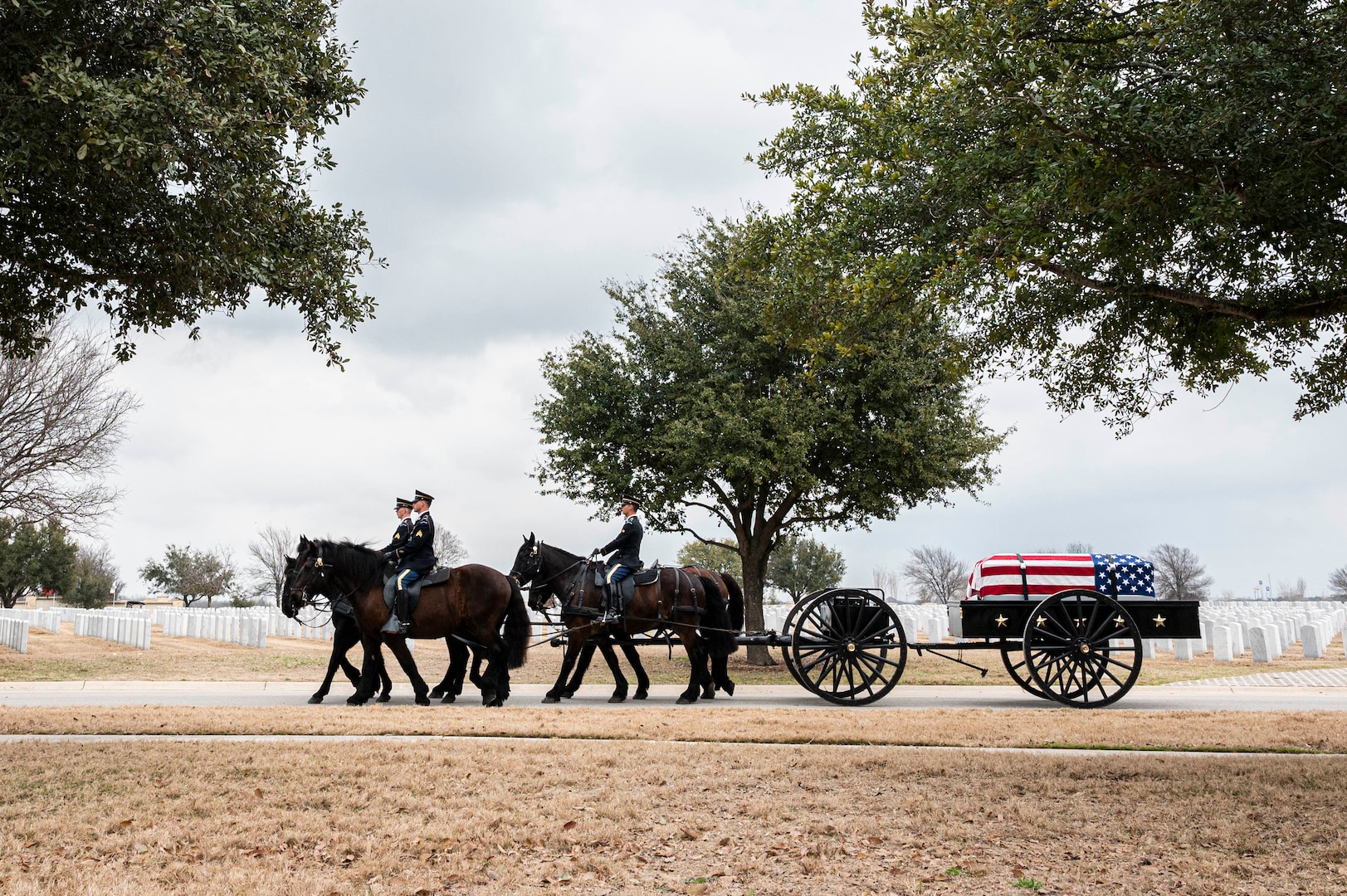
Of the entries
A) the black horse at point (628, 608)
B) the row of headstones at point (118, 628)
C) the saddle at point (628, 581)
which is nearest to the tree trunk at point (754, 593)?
the black horse at point (628, 608)

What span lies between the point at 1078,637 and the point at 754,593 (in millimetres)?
9086

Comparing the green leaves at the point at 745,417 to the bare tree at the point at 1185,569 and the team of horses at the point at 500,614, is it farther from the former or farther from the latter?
the bare tree at the point at 1185,569

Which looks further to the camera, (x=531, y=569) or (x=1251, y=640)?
(x=1251, y=640)

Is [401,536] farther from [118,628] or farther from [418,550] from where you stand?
[118,628]

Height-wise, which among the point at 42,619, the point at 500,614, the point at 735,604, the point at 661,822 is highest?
the point at 735,604

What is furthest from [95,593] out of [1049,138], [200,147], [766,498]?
[1049,138]

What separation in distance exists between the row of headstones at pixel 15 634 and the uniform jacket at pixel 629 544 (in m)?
19.5

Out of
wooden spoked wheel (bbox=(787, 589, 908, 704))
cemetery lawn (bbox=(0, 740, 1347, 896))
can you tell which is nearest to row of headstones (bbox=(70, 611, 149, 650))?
cemetery lawn (bbox=(0, 740, 1347, 896))

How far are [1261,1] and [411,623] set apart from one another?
1142 centimetres

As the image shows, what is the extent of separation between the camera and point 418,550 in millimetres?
12820

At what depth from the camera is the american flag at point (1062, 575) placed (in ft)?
41.7

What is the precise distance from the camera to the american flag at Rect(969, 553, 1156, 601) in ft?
41.7

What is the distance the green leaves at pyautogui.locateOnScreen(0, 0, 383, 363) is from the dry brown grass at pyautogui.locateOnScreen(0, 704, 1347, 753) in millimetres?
4115

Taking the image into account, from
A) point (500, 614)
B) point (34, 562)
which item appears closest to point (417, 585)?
point (500, 614)
